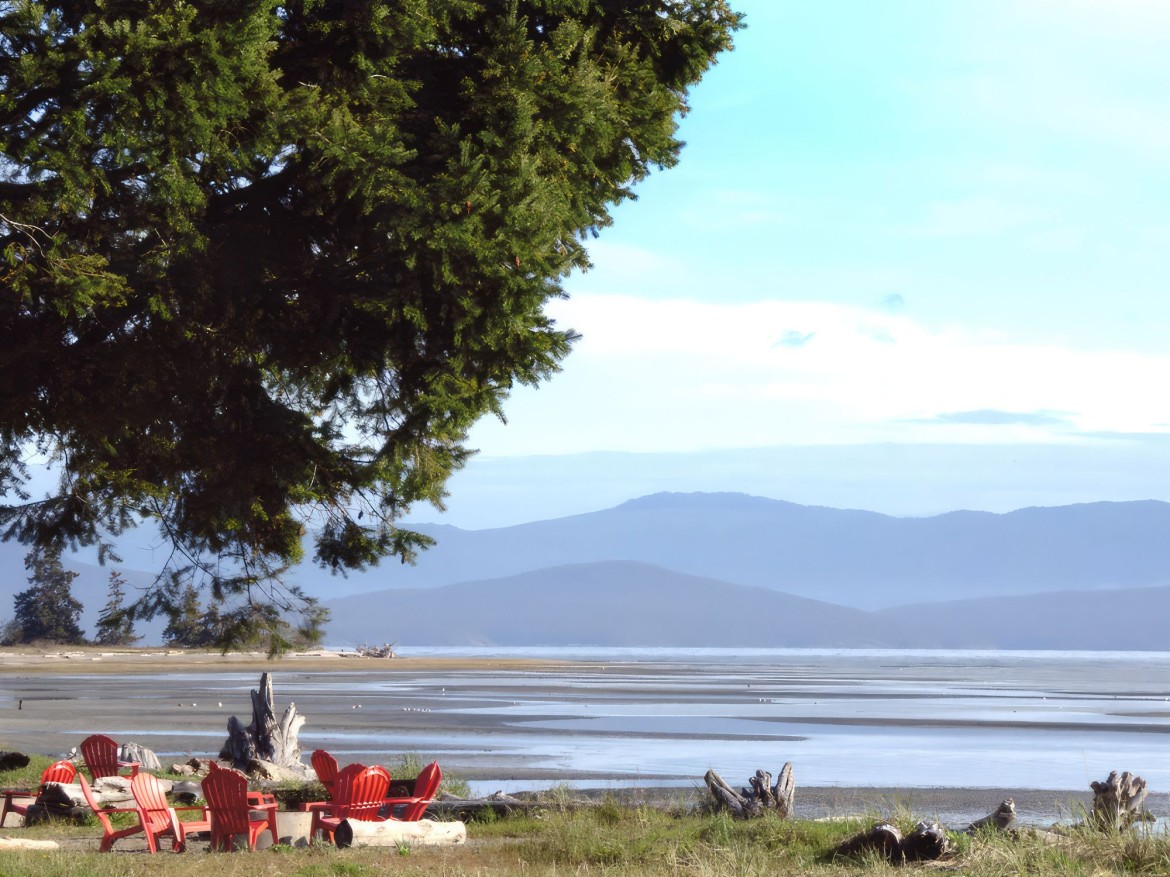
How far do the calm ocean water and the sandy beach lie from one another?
0.13 metres

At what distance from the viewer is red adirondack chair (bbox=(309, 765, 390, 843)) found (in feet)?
51.1

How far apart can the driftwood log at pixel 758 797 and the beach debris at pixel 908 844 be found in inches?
111

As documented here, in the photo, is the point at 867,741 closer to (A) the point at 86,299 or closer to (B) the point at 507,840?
(B) the point at 507,840

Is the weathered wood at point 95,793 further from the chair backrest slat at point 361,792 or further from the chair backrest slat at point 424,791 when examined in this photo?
the chair backrest slat at point 424,791

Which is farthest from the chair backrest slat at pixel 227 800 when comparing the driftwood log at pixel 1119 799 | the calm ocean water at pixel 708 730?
the calm ocean water at pixel 708 730

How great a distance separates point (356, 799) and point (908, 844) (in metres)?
6.05

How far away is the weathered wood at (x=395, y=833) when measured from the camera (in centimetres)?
1552

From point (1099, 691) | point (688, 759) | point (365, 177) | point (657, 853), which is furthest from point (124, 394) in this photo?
point (1099, 691)

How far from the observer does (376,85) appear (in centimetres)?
1450

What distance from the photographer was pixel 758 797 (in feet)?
58.5

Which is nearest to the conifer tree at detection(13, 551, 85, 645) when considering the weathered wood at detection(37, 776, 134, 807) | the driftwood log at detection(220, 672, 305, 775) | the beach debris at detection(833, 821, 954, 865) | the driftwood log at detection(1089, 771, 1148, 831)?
the driftwood log at detection(220, 672, 305, 775)

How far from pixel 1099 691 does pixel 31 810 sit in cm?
6303

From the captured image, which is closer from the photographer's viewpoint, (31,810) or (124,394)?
(124,394)

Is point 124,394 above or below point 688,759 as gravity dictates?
above
